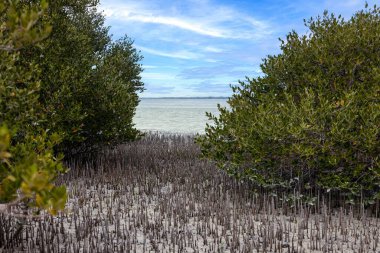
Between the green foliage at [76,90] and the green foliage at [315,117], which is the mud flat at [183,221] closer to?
the green foliage at [315,117]

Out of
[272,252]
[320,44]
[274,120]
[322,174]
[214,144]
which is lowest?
[272,252]

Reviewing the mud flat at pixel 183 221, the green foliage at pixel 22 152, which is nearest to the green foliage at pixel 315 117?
the mud flat at pixel 183 221

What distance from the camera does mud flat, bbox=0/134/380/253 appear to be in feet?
18.5

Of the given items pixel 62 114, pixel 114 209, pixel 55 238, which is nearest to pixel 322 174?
pixel 114 209

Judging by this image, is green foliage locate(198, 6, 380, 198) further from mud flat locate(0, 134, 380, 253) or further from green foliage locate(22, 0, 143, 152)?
green foliage locate(22, 0, 143, 152)

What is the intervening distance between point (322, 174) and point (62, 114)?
6.13 m

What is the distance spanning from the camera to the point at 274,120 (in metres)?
7.21

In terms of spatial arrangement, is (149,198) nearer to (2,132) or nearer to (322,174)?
(322,174)

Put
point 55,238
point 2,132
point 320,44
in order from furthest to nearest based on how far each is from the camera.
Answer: point 320,44, point 55,238, point 2,132

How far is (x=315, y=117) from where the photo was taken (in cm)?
697

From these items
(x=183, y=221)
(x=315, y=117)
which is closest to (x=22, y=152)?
(x=183, y=221)

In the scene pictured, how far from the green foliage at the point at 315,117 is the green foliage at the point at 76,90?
328 cm

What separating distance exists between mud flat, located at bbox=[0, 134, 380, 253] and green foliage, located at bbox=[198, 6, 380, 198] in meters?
0.60

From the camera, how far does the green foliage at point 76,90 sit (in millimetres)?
9367
